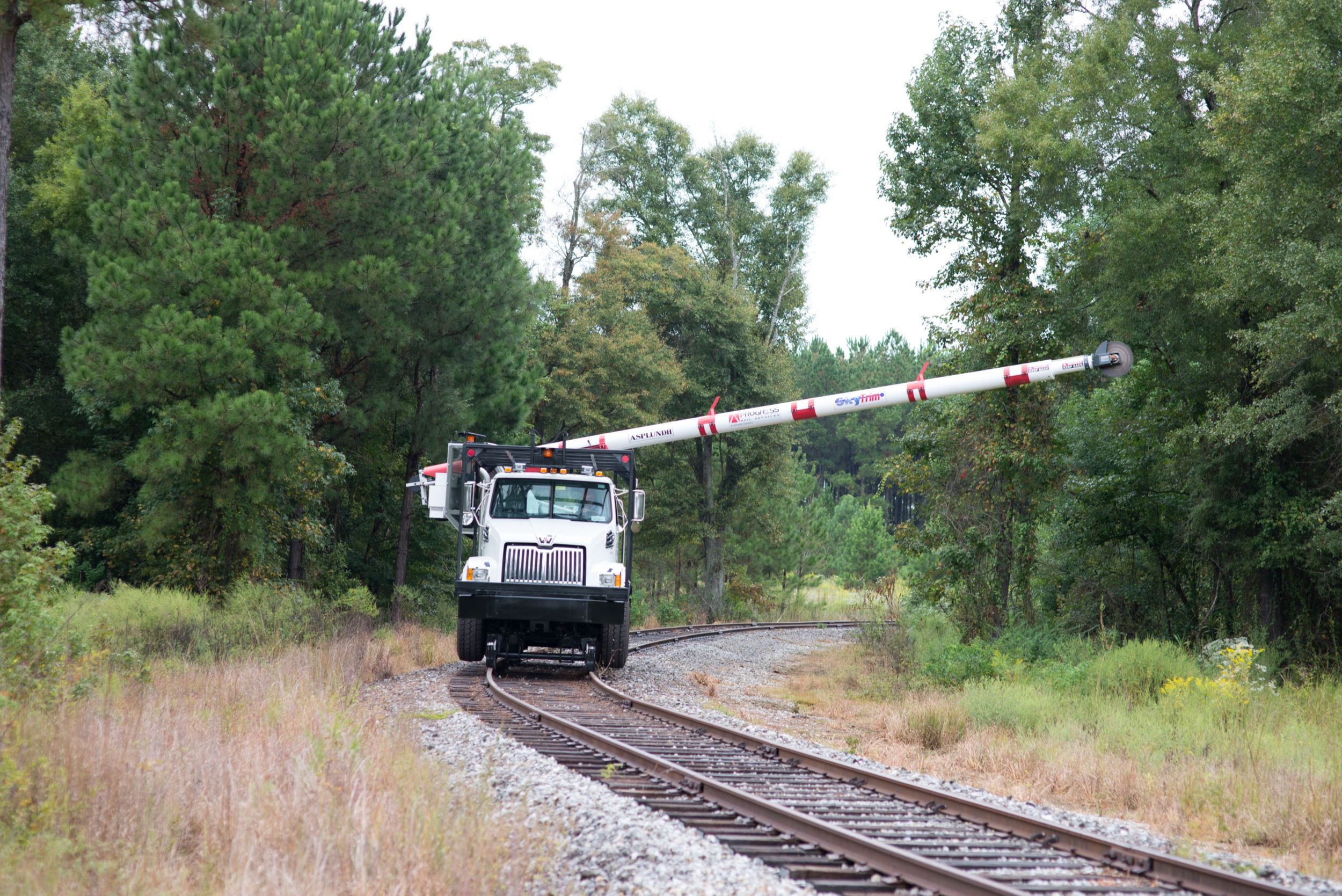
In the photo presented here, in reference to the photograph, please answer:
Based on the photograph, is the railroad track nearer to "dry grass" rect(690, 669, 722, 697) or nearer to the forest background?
"dry grass" rect(690, 669, 722, 697)

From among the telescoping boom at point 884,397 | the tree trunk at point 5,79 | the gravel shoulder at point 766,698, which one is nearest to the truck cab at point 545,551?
the gravel shoulder at point 766,698

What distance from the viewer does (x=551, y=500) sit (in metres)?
17.1

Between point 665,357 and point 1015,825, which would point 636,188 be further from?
point 1015,825

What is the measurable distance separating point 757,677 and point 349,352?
471 inches

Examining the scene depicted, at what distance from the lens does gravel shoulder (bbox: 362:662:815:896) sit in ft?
18.4

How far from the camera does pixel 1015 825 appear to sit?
6973 mm

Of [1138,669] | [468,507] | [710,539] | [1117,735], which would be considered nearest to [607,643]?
[468,507]

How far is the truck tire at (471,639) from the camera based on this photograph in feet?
54.9

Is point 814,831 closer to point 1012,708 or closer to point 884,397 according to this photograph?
point 1012,708

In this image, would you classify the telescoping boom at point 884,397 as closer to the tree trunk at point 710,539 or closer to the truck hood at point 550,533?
the truck hood at point 550,533

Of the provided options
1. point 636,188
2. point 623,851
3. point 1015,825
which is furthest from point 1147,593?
point 636,188

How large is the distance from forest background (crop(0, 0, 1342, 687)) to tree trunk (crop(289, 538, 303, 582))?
0.05 meters

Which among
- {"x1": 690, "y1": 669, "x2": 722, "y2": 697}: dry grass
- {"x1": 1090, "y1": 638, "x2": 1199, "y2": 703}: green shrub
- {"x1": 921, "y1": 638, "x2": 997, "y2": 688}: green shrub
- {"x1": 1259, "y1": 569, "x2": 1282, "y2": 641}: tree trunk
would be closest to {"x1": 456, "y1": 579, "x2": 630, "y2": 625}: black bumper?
{"x1": 690, "y1": 669, "x2": 722, "y2": 697}: dry grass

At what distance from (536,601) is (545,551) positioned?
0.86 meters
